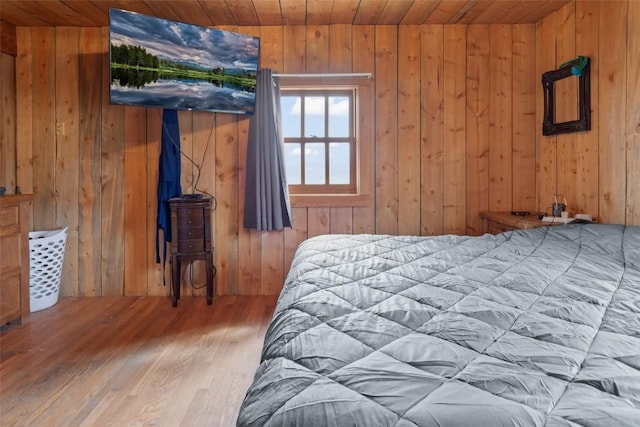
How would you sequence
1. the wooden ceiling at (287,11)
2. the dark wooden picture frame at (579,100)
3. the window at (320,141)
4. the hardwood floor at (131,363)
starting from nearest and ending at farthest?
the hardwood floor at (131,363)
the dark wooden picture frame at (579,100)
the wooden ceiling at (287,11)
the window at (320,141)

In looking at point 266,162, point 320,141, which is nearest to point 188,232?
point 266,162

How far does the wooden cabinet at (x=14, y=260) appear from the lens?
250 cm

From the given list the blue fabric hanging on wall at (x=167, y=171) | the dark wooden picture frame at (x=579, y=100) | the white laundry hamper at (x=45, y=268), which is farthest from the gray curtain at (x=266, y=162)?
the dark wooden picture frame at (x=579, y=100)

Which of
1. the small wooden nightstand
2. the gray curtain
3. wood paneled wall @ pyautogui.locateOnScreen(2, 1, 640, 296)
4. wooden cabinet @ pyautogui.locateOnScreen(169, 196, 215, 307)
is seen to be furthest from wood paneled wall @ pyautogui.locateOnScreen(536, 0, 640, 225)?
wooden cabinet @ pyautogui.locateOnScreen(169, 196, 215, 307)

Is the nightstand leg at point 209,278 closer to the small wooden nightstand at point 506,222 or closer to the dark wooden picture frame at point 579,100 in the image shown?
the small wooden nightstand at point 506,222

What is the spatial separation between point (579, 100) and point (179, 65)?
281 centimetres

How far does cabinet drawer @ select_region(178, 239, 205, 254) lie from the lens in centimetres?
292

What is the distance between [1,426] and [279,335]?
142 cm

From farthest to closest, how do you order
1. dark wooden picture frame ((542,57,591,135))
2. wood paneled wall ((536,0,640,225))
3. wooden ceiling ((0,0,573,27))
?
wooden ceiling ((0,0,573,27))
dark wooden picture frame ((542,57,591,135))
wood paneled wall ((536,0,640,225))

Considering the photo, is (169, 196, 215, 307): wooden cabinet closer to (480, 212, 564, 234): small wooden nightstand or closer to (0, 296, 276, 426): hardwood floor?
(0, 296, 276, 426): hardwood floor

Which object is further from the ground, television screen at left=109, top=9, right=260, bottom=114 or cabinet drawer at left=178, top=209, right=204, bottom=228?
television screen at left=109, top=9, right=260, bottom=114

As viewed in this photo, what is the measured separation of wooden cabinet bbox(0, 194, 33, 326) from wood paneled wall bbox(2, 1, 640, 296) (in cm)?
57

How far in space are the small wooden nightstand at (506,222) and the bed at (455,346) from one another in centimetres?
91

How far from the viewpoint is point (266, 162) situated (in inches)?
121
